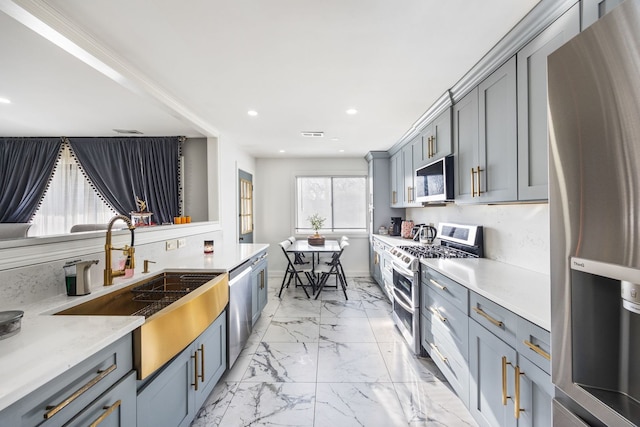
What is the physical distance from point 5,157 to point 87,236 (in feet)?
13.0

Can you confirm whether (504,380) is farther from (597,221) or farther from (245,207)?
(245,207)

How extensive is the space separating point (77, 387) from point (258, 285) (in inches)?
87.2

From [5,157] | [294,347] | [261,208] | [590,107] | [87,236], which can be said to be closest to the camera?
[590,107]

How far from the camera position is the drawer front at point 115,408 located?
2.87 ft

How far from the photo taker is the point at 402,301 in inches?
107

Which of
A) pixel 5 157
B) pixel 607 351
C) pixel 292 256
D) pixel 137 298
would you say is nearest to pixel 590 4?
pixel 607 351

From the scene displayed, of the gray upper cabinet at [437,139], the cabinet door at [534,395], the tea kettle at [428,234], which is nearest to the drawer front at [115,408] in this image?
the cabinet door at [534,395]

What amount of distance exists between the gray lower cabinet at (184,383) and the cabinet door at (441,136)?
2508 mm

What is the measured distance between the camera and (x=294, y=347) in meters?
2.61

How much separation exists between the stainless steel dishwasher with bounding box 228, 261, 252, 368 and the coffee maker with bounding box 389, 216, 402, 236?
2.75 meters

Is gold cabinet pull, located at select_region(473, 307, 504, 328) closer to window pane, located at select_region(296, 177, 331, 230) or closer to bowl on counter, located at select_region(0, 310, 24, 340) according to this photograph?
bowl on counter, located at select_region(0, 310, 24, 340)

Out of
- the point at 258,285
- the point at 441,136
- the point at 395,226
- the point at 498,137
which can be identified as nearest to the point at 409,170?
the point at 441,136

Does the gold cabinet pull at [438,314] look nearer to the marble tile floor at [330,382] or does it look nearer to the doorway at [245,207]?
the marble tile floor at [330,382]

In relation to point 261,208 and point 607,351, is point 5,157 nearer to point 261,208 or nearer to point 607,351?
point 261,208
